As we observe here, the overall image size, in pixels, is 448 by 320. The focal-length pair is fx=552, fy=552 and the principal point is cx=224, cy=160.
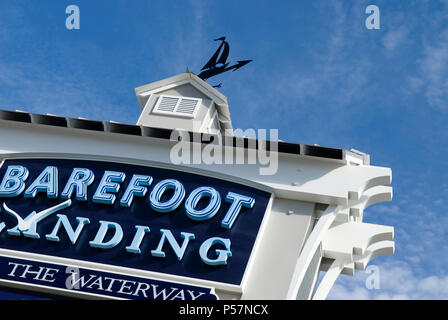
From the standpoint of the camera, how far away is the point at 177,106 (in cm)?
1900

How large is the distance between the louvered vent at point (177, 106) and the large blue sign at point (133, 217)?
151 inches

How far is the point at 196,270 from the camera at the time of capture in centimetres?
1319

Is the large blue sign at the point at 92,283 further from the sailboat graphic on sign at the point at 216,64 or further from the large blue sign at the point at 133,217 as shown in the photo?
the sailboat graphic on sign at the point at 216,64

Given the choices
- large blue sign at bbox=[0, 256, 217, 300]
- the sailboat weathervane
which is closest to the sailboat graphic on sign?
the sailboat weathervane

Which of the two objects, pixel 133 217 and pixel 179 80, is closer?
pixel 133 217

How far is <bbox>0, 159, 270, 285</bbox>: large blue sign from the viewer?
13.5m

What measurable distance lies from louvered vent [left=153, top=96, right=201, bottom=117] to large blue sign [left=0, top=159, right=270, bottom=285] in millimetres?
3834

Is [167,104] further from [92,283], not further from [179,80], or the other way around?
[92,283]

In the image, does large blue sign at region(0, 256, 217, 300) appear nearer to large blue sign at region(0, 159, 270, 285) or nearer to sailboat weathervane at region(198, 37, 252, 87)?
large blue sign at region(0, 159, 270, 285)

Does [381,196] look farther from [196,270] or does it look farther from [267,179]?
[196,270]

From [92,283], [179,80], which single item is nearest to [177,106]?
[179,80]

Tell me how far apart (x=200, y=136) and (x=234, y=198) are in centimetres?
219

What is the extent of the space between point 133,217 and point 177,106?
5738 mm
